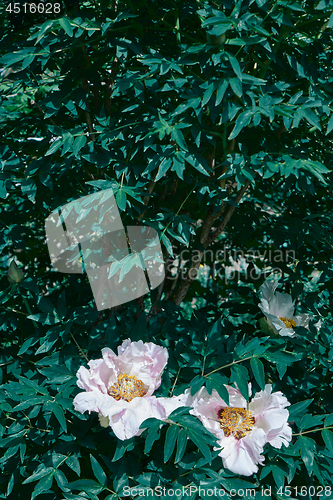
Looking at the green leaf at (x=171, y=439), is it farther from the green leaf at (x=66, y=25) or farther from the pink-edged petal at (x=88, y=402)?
the green leaf at (x=66, y=25)

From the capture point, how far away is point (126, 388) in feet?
3.63

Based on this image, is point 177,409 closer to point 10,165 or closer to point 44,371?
point 44,371

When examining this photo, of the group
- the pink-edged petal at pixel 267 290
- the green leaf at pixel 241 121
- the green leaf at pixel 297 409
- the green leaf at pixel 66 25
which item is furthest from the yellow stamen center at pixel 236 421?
the green leaf at pixel 66 25

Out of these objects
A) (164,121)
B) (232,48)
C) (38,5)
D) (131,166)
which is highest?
(38,5)

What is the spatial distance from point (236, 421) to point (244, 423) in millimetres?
21

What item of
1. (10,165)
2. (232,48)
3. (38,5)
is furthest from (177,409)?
(38,5)

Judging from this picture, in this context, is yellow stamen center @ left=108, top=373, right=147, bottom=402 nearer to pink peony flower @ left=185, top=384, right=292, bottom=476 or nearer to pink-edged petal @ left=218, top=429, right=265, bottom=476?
pink peony flower @ left=185, top=384, right=292, bottom=476

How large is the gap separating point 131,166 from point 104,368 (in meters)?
0.56

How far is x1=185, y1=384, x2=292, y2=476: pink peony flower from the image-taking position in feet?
3.44

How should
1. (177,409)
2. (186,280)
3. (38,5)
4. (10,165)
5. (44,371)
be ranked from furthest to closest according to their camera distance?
1. (186,280)
2. (38,5)
3. (10,165)
4. (44,371)
5. (177,409)

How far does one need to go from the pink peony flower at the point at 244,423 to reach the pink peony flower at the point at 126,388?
0.09 m

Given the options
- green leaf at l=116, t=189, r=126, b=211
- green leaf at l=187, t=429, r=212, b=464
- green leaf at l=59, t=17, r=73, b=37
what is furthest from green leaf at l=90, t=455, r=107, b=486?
green leaf at l=59, t=17, r=73, b=37

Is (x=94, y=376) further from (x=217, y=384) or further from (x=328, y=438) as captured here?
(x=328, y=438)

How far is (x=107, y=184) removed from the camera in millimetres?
1098
